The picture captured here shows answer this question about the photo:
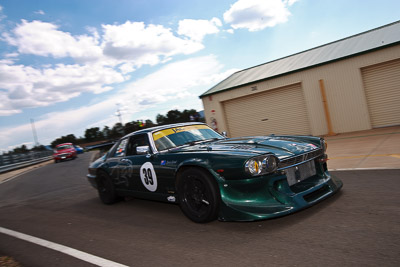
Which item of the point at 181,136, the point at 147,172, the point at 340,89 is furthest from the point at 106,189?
the point at 340,89

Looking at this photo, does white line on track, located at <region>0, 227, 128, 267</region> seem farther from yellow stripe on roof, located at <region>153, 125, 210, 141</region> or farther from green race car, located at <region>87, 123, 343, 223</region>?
yellow stripe on roof, located at <region>153, 125, 210, 141</region>

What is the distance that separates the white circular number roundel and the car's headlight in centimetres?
159

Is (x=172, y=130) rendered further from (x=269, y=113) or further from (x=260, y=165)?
(x=269, y=113)

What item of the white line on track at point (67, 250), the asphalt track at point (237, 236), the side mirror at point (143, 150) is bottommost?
the asphalt track at point (237, 236)

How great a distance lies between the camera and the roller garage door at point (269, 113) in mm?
13984

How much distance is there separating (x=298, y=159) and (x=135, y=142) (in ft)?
8.63

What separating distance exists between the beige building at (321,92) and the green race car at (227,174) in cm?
958

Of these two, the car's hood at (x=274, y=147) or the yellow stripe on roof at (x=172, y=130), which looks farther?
the yellow stripe on roof at (x=172, y=130)

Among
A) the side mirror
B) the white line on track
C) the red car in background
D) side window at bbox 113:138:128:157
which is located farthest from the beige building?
the red car in background

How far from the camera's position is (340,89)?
1245 centimetres

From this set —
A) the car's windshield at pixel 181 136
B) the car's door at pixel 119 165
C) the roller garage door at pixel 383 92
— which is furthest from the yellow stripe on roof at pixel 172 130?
the roller garage door at pixel 383 92

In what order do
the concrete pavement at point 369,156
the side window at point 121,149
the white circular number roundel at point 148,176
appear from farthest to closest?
1. the concrete pavement at point 369,156
2. the side window at point 121,149
3. the white circular number roundel at point 148,176

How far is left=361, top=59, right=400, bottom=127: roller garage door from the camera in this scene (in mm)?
11508

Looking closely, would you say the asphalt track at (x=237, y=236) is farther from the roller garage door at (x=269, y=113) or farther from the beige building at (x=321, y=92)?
the roller garage door at (x=269, y=113)
